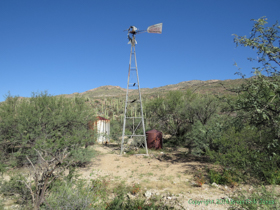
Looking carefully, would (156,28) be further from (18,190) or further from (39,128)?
(18,190)

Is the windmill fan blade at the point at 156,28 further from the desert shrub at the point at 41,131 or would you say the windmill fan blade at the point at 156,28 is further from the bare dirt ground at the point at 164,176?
the bare dirt ground at the point at 164,176

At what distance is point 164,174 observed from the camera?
9.91 metres

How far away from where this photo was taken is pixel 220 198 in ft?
22.3

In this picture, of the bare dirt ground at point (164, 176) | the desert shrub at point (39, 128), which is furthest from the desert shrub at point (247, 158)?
the desert shrub at point (39, 128)

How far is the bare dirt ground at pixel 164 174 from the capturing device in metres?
7.03

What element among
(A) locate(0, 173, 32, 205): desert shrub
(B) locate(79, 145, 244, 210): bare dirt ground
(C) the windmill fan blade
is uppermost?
(C) the windmill fan blade

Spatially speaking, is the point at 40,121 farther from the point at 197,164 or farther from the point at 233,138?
the point at 233,138

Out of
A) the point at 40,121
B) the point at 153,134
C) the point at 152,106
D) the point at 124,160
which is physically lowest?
the point at 124,160

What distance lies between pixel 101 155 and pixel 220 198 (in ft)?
32.1

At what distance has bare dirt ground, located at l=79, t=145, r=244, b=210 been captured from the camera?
703 centimetres

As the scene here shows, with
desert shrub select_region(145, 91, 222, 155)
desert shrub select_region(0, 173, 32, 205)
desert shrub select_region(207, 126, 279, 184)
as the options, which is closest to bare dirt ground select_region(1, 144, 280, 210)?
desert shrub select_region(0, 173, 32, 205)

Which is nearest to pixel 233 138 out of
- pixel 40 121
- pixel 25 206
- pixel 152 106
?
pixel 25 206

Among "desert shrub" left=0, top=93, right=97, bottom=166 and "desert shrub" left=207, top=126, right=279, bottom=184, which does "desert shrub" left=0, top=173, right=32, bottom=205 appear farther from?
"desert shrub" left=207, top=126, right=279, bottom=184

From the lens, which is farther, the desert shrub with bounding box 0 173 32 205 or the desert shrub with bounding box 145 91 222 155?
the desert shrub with bounding box 145 91 222 155
